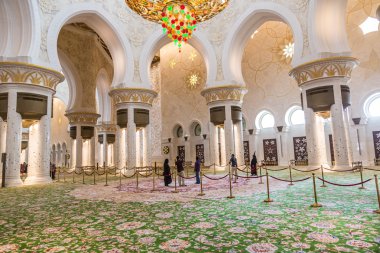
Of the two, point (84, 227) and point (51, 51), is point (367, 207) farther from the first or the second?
point (51, 51)

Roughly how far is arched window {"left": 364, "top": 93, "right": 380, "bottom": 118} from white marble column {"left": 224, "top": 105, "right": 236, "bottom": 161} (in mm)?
6433

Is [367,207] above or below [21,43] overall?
below

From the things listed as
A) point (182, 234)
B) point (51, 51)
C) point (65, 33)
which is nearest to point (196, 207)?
point (182, 234)

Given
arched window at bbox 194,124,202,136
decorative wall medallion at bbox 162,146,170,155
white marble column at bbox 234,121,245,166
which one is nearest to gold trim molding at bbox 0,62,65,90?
white marble column at bbox 234,121,245,166

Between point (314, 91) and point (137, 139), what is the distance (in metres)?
7.94

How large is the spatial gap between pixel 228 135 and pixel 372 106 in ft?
23.2

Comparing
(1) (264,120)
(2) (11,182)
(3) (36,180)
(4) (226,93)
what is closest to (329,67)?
(4) (226,93)

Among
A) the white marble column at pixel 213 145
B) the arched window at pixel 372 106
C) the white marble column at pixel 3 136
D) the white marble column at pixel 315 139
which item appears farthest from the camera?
the white marble column at pixel 213 145

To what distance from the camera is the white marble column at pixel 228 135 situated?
11.6 meters

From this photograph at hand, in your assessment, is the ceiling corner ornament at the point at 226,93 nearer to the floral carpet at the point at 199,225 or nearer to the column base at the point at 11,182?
the floral carpet at the point at 199,225

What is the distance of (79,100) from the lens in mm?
14539

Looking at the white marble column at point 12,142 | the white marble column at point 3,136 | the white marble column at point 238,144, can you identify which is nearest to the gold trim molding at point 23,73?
the white marble column at point 12,142

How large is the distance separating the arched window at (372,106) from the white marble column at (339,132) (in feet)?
15.6

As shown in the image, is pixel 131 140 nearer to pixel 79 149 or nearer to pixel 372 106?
pixel 79 149
